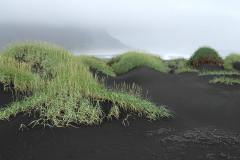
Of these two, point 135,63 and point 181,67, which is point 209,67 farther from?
point 135,63

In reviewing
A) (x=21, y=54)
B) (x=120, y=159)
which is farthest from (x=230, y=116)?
(x=21, y=54)

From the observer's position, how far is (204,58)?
30.3m

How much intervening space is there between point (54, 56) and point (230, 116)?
10329 mm

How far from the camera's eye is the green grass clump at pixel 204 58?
99.0ft

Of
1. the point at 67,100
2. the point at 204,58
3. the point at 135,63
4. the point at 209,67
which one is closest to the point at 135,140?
the point at 67,100

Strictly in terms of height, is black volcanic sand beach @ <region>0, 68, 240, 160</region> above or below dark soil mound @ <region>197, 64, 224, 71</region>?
below

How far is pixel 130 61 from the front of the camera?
90.4 ft

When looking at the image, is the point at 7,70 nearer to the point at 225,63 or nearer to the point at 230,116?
the point at 230,116

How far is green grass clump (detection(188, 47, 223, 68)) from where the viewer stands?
30188 mm

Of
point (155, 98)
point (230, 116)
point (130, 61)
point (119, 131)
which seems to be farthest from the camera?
point (130, 61)

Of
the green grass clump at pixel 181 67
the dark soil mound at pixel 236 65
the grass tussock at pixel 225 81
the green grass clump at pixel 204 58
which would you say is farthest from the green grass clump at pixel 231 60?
the grass tussock at pixel 225 81

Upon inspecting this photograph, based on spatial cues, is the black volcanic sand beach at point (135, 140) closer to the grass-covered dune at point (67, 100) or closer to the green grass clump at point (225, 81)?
the grass-covered dune at point (67, 100)

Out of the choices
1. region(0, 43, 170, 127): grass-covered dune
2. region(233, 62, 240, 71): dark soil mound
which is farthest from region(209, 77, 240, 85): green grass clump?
region(233, 62, 240, 71): dark soil mound

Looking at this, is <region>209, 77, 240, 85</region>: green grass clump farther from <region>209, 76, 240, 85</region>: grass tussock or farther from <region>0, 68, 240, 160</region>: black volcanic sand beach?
<region>0, 68, 240, 160</region>: black volcanic sand beach
